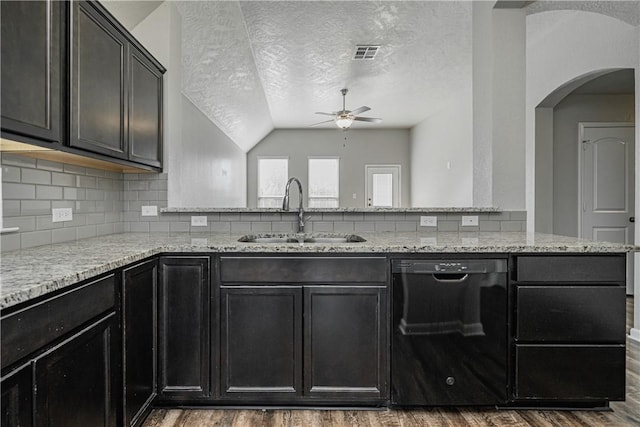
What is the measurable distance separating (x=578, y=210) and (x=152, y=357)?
496 centimetres

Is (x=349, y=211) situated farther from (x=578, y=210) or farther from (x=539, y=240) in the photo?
(x=578, y=210)

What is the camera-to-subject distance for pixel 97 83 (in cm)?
177

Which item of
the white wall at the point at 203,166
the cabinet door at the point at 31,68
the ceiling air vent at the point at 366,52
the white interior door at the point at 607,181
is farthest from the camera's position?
the white interior door at the point at 607,181

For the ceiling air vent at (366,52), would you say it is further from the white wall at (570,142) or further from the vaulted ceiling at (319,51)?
the white wall at (570,142)

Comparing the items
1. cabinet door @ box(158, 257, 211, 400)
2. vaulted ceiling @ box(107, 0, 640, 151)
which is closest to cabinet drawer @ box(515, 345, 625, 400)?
cabinet door @ box(158, 257, 211, 400)

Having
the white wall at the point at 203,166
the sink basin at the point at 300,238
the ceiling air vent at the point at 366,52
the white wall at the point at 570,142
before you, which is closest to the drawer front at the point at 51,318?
the sink basin at the point at 300,238

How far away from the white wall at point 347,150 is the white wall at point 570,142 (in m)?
4.62

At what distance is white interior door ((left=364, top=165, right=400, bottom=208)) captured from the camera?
9.24 m

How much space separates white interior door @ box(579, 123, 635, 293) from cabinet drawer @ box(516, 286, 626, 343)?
3.28 m

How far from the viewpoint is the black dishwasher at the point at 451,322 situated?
1897 millimetres

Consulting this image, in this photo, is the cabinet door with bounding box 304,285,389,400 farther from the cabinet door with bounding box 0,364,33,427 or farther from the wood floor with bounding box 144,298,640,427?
the cabinet door with bounding box 0,364,33,427

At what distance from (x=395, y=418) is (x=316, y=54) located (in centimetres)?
393

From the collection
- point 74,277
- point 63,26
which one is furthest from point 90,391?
point 63,26

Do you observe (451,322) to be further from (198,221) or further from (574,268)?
(198,221)
